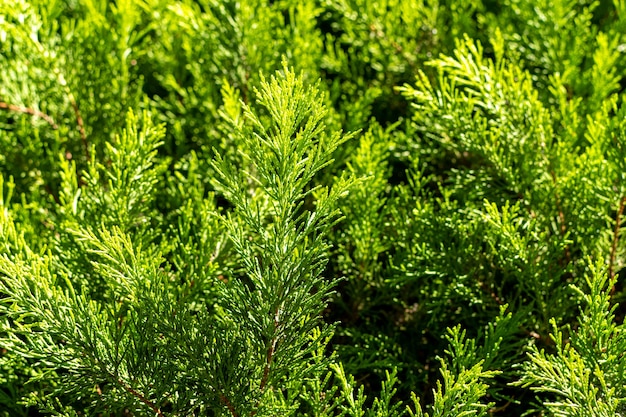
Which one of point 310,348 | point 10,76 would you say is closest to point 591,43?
point 310,348

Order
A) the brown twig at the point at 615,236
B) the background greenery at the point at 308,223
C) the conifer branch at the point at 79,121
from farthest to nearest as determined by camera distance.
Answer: the conifer branch at the point at 79,121
the brown twig at the point at 615,236
the background greenery at the point at 308,223

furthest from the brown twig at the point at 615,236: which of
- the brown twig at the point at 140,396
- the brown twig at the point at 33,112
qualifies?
the brown twig at the point at 33,112

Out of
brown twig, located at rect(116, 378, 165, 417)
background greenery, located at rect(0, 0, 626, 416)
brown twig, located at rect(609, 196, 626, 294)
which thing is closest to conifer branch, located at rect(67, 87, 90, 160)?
background greenery, located at rect(0, 0, 626, 416)

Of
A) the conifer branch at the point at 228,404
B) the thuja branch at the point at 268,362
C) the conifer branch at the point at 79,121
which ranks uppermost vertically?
the conifer branch at the point at 79,121

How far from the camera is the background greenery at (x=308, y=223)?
104cm

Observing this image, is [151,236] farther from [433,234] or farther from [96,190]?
[433,234]

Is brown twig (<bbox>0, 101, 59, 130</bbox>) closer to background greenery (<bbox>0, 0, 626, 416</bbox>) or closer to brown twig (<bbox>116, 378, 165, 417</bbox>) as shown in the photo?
background greenery (<bbox>0, 0, 626, 416</bbox>)

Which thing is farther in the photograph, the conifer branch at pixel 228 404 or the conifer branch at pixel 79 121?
the conifer branch at pixel 79 121

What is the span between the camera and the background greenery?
1036 mm

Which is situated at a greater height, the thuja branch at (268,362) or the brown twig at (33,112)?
the brown twig at (33,112)

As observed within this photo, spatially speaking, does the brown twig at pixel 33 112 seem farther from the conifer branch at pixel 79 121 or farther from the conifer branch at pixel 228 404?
the conifer branch at pixel 228 404

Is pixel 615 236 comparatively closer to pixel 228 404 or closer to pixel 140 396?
pixel 228 404

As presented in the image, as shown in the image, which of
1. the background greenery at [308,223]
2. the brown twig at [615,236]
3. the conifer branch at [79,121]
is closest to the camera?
the background greenery at [308,223]

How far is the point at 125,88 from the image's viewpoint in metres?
1.83
